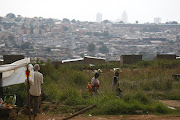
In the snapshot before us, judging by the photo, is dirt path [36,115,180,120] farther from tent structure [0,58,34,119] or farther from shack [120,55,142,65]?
shack [120,55,142,65]

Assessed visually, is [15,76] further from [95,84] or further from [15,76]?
[95,84]

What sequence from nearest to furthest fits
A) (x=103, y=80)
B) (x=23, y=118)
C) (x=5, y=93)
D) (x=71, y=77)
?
(x=23, y=118) → (x=5, y=93) → (x=103, y=80) → (x=71, y=77)

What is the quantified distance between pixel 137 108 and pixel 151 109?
425 mm

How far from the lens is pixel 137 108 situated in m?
9.88

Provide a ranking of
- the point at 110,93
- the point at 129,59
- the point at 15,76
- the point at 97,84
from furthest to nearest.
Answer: the point at 129,59
the point at 97,84
the point at 110,93
the point at 15,76

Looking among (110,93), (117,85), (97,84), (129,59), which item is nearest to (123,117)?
(110,93)

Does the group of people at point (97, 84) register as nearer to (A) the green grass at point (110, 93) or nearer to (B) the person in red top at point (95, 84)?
(B) the person in red top at point (95, 84)

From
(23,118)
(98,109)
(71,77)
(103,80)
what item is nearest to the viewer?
(23,118)

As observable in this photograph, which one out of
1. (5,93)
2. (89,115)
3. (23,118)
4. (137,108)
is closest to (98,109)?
(89,115)

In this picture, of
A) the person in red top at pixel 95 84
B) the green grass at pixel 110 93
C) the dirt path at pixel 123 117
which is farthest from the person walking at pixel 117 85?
the dirt path at pixel 123 117

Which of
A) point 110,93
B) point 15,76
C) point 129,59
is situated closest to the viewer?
point 15,76

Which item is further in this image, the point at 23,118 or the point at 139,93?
the point at 139,93

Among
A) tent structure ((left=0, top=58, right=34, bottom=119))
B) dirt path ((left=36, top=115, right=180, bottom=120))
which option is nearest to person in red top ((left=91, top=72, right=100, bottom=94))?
dirt path ((left=36, top=115, right=180, bottom=120))

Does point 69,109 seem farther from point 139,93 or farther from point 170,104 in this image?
point 170,104
